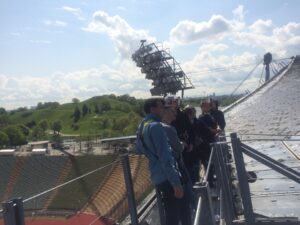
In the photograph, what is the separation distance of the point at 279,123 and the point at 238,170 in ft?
20.0

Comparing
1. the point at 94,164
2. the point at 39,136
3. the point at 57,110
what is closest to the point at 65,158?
the point at 94,164

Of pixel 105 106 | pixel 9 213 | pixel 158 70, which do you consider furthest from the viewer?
pixel 105 106

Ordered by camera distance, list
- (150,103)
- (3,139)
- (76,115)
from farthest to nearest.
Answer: (76,115), (3,139), (150,103)

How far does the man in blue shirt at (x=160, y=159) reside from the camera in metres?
3.61

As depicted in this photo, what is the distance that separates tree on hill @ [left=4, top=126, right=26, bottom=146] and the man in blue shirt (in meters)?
87.8

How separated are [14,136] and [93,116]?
39153mm

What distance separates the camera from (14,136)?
89125mm

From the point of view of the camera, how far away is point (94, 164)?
164 ft

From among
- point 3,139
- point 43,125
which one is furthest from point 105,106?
point 3,139

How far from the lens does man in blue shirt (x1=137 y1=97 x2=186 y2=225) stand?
361cm

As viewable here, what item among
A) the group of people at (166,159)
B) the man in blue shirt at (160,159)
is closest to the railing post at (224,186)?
the group of people at (166,159)

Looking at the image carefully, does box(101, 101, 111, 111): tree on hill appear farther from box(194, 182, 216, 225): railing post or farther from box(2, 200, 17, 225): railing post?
box(2, 200, 17, 225): railing post

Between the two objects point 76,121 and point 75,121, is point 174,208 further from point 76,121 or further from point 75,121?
point 75,121

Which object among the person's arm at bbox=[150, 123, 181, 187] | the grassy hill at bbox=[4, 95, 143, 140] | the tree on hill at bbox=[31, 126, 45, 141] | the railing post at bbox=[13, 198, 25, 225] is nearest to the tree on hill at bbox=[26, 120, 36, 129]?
the grassy hill at bbox=[4, 95, 143, 140]
